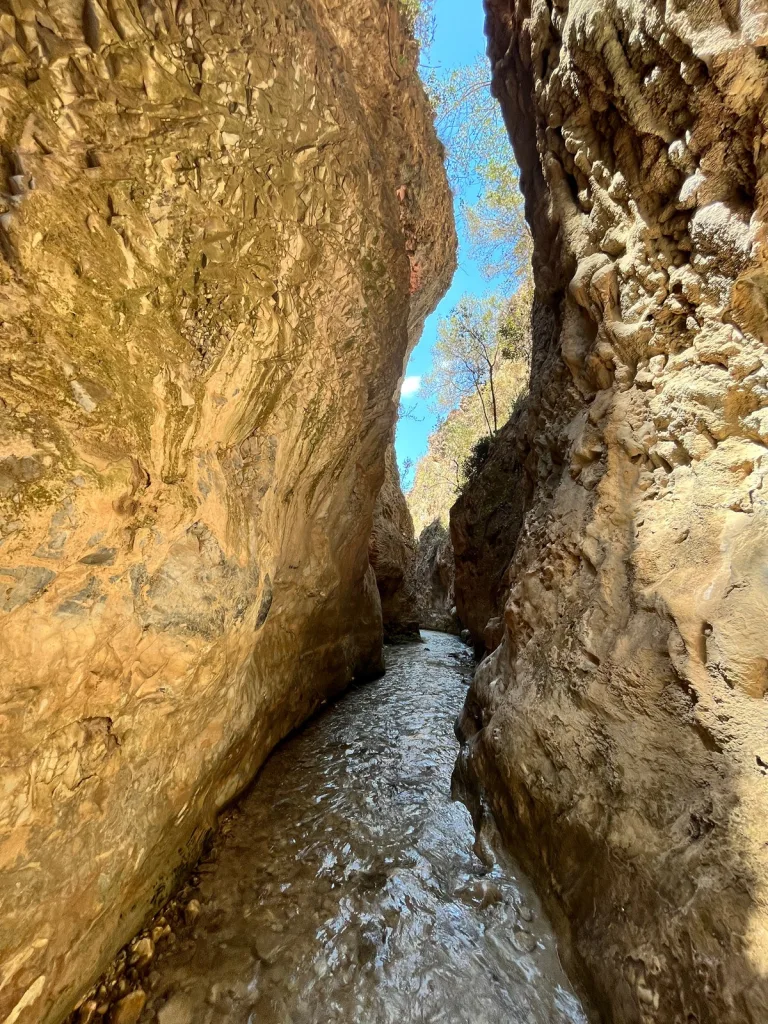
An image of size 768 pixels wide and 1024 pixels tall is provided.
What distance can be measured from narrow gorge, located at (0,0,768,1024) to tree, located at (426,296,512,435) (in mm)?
9111

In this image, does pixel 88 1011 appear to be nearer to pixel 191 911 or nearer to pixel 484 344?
pixel 191 911

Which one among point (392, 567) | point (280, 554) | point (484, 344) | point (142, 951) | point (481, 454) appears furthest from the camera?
point (484, 344)

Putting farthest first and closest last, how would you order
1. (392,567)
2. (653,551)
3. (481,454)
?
(392,567) < (481,454) < (653,551)

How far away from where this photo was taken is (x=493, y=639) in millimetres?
4945

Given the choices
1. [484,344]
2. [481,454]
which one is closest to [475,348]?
[484,344]

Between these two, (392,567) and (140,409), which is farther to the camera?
(392,567)

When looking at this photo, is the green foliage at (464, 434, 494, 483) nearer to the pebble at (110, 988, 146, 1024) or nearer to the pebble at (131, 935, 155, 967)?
the pebble at (131, 935, 155, 967)

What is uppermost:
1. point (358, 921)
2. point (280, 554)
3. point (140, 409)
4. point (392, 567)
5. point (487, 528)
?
point (140, 409)

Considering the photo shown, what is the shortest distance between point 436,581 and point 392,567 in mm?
6244

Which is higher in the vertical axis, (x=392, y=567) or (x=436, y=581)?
(x=392, y=567)

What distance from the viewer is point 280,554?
13.0 ft

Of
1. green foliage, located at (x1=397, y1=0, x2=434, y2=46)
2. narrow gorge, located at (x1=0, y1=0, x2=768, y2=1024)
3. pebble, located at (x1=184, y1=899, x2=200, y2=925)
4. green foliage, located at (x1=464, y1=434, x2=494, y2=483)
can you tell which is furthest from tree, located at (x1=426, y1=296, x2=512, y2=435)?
pebble, located at (x1=184, y1=899, x2=200, y2=925)

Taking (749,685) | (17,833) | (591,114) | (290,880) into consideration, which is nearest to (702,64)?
(591,114)

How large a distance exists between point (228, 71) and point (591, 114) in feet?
8.64
